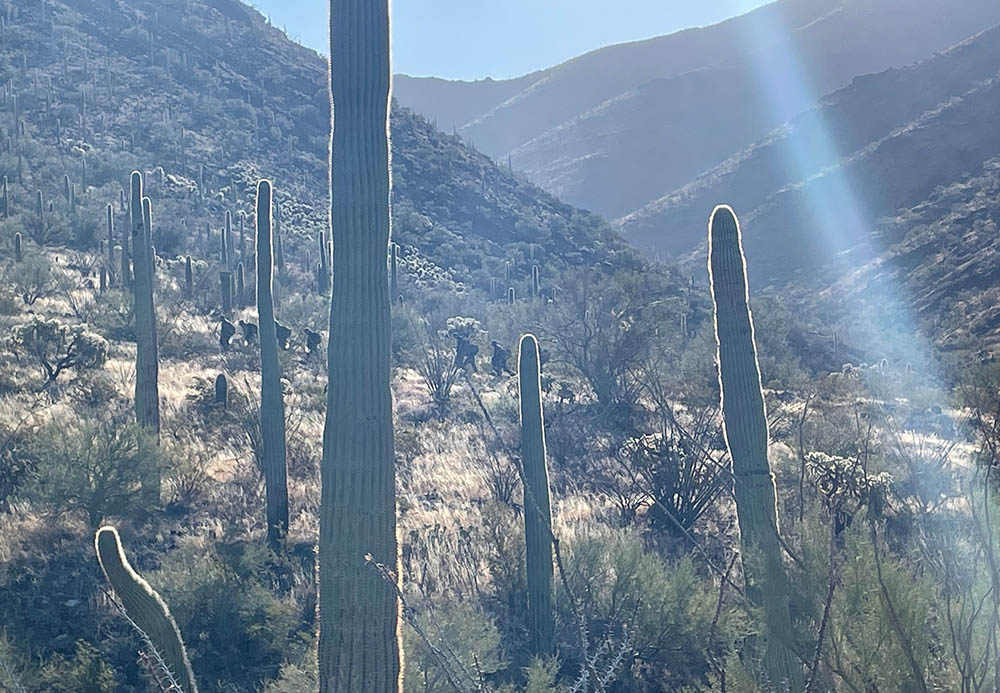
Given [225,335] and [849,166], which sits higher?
[849,166]

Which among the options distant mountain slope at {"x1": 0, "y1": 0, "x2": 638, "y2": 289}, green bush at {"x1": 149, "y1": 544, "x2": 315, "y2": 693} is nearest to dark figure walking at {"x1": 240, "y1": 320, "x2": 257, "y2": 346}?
green bush at {"x1": 149, "y1": 544, "x2": 315, "y2": 693}

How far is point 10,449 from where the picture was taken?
38.9 feet

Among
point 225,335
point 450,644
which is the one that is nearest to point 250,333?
point 225,335

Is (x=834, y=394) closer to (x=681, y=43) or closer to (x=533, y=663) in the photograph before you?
(x=533, y=663)

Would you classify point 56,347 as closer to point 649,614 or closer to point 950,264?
point 649,614

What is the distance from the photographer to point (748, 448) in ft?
23.7

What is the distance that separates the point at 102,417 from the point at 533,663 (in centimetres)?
888

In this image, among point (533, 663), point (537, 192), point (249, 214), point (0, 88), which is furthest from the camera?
point (537, 192)

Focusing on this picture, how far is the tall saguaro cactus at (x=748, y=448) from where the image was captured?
634 centimetres

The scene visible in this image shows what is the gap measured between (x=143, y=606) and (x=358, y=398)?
2.61 metres

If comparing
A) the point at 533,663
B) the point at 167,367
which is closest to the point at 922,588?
the point at 533,663

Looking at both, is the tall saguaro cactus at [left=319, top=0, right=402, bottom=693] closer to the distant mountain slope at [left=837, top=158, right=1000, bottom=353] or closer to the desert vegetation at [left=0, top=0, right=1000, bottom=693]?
the desert vegetation at [left=0, top=0, right=1000, bottom=693]

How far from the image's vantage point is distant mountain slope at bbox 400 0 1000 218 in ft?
330

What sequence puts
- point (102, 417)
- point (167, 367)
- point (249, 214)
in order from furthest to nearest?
1. point (249, 214)
2. point (167, 367)
3. point (102, 417)
